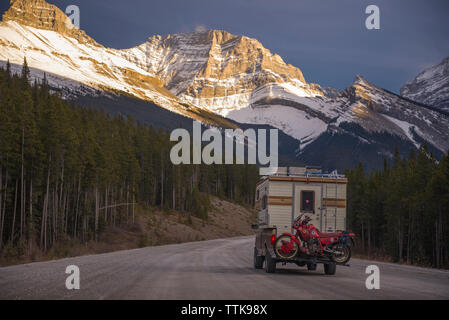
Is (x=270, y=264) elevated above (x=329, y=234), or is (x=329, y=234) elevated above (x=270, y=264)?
(x=329, y=234)

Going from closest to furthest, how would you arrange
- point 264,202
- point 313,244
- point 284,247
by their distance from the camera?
point 313,244
point 284,247
point 264,202

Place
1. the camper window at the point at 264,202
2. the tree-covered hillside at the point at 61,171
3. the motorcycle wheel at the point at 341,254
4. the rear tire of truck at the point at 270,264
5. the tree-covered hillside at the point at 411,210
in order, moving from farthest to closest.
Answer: the tree-covered hillside at the point at 411,210, the tree-covered hillside at the point at 61,171, the camper window at the point at 264,202, the rear tire of truck at the point at 270,264, the motorcycle wheel at the point at 341,254

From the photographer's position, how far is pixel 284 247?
18.5 m

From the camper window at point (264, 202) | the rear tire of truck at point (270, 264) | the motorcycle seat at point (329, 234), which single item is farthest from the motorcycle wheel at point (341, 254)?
the camper window at point (264, 202)

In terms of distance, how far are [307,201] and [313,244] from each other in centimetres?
186

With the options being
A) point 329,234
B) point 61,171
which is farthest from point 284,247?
point 61,171

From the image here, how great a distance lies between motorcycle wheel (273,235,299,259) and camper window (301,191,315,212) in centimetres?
145

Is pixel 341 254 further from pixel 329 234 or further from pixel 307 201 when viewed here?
pixel 307 201

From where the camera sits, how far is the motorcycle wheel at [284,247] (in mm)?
18438

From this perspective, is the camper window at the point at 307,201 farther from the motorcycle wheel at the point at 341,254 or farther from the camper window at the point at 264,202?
the motorcycle wheel at the point at 341,254

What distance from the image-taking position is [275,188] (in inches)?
775

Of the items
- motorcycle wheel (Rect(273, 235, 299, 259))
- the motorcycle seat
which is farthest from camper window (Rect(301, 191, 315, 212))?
motorcycle wheel (Rect(273, 235, 299, 259))
